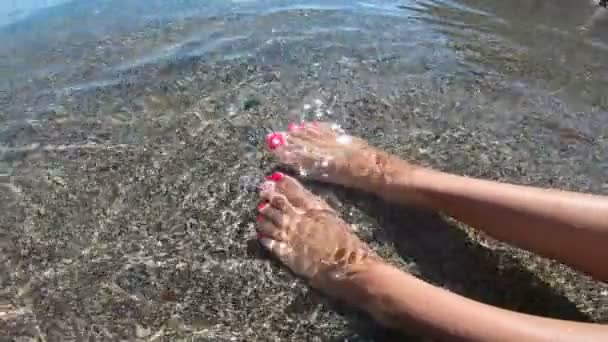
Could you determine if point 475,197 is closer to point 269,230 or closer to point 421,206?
point 421,206

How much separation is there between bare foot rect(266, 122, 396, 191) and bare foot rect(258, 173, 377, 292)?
0.17m

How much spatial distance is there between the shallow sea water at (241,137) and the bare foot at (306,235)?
0.24 feet

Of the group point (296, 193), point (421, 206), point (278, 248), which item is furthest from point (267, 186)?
point (421, 206)

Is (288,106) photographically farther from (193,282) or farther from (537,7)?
(537,7)

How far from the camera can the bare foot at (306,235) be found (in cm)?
247

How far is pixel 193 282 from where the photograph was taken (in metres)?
2.50

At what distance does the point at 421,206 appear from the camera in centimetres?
279

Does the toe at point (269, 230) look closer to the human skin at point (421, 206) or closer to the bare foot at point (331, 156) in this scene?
the human skin at point (421, 206)

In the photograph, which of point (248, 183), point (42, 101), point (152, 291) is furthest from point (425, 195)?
point (42, 101)

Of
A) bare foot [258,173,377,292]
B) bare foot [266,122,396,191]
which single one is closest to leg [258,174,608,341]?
bare foot [258,173,377,292]

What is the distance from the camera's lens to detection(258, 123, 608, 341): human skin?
79.1 inches

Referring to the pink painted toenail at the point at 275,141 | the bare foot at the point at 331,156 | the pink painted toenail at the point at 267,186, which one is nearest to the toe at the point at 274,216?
the pink painted toenail at the point at 267,186

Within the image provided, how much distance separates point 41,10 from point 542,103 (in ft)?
13.6

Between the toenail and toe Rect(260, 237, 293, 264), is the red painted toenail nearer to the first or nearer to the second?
the toenail
